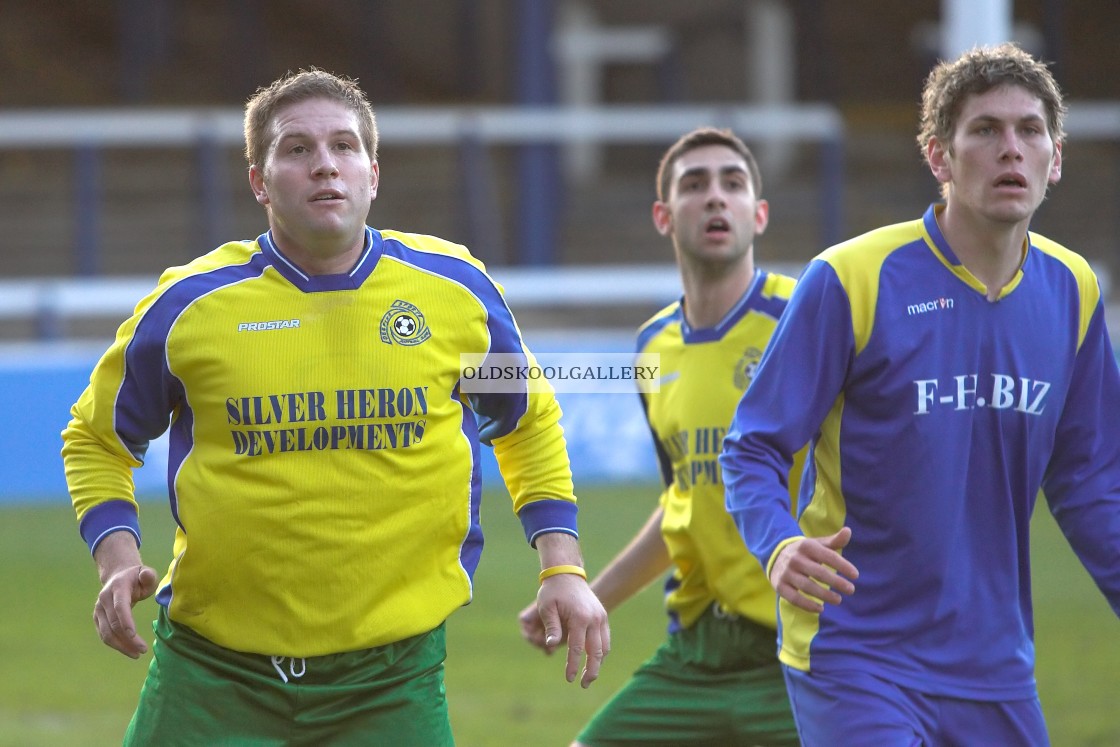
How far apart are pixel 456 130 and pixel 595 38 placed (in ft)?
20.0

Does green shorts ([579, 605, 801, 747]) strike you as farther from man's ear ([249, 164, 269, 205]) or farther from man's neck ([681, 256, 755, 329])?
man's ear ([249, 164, 269, 205])

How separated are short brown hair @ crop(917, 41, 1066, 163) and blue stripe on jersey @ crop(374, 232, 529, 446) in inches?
43.6

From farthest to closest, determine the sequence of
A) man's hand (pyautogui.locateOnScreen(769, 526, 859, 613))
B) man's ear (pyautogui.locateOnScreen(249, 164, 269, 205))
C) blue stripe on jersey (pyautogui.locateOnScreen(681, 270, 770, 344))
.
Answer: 1. blue stripe on jersey (pyautogui.locateOnScreen(681, 270, 770, 344))
2. man's ear (pyautogui.locateOnScreen(249, 164, 269, 205))
3. man's hand (pyautogui.locateOnScreen(769, 526, 859, 613))

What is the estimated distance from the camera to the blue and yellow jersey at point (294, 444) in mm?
3498

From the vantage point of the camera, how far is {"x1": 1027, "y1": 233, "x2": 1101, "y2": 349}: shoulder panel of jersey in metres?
3.73

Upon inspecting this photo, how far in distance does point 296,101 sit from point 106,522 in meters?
1.04

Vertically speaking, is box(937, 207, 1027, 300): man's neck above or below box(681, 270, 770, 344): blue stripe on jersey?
above

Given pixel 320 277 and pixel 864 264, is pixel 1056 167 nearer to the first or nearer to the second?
pixel 864 264

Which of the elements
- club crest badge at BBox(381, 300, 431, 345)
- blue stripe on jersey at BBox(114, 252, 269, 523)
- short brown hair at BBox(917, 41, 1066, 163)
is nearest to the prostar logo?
short brown hair at BBox(917, 41, 1066, 163)

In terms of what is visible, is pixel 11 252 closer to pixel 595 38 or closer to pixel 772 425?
pixel 595 38

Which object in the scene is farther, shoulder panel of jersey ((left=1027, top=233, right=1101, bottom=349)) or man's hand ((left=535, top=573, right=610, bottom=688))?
shoulder panel of jersey ((left=1027, top=233, right=1101, bottom=349))

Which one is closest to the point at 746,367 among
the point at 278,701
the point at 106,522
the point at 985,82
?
the point at 985,82

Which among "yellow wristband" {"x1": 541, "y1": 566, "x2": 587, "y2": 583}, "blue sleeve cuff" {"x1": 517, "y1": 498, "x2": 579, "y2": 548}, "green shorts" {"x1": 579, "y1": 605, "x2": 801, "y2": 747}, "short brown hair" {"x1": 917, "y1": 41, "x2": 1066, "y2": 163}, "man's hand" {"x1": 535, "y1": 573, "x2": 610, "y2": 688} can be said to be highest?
"short brown hair" {"x1": 917, "y1": 41, "x2": 1066, "y2": 163}

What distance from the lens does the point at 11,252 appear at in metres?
18.0
